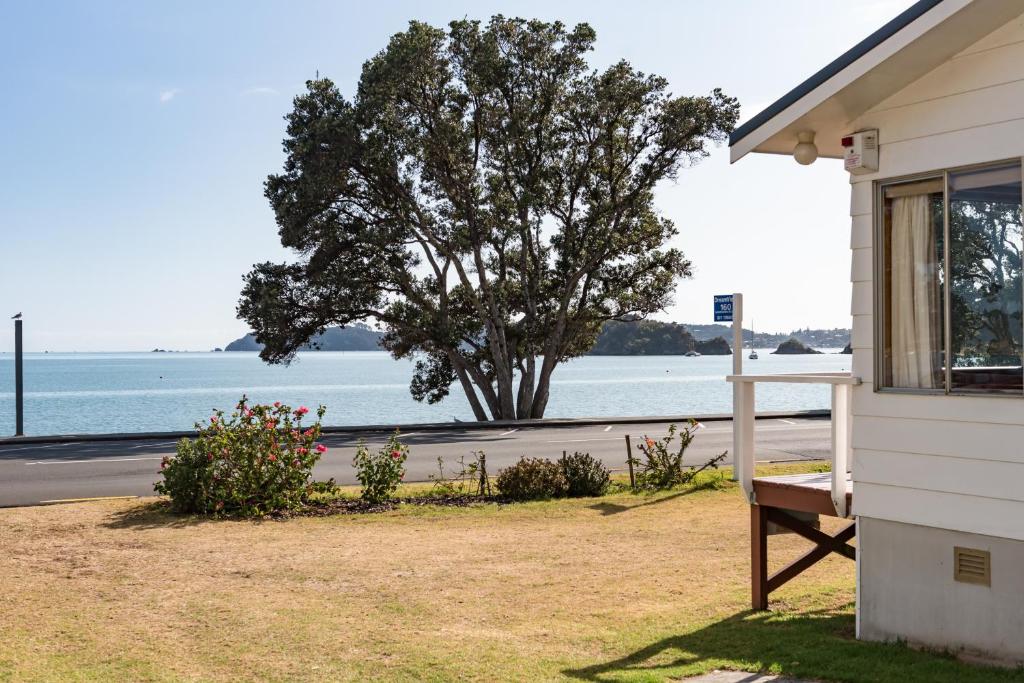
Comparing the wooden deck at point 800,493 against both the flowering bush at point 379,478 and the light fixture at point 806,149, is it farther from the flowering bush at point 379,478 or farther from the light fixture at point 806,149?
the flowering bush at point 379,478

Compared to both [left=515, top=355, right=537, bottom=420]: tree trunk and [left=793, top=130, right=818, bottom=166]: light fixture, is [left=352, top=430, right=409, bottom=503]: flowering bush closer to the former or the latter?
[left=793, top=130, right=818, bottom=166]: light fixture

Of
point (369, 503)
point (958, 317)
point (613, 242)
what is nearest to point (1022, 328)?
point (958, 317)

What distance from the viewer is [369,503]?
14164 millimetres

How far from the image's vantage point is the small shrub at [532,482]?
14.7 m

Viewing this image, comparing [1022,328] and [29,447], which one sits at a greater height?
[1022,328]

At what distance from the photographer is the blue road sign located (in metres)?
16.6

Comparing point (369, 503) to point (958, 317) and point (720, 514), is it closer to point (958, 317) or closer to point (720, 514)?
point (720, 514)

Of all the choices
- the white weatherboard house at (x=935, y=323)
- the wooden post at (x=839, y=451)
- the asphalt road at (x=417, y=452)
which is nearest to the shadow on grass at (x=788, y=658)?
the white weatherboard house at (x=935, y=323)

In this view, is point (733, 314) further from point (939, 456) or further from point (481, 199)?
point (481, 199)

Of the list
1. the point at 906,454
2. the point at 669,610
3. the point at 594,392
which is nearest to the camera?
the point at 906,454

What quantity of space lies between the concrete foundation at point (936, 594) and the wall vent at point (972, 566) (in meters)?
0.03

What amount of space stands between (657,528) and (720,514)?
1.36 m

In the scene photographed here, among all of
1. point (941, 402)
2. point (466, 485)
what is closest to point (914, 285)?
point (941, 402)

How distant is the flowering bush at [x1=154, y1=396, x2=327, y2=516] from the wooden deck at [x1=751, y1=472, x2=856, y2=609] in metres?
7.09
